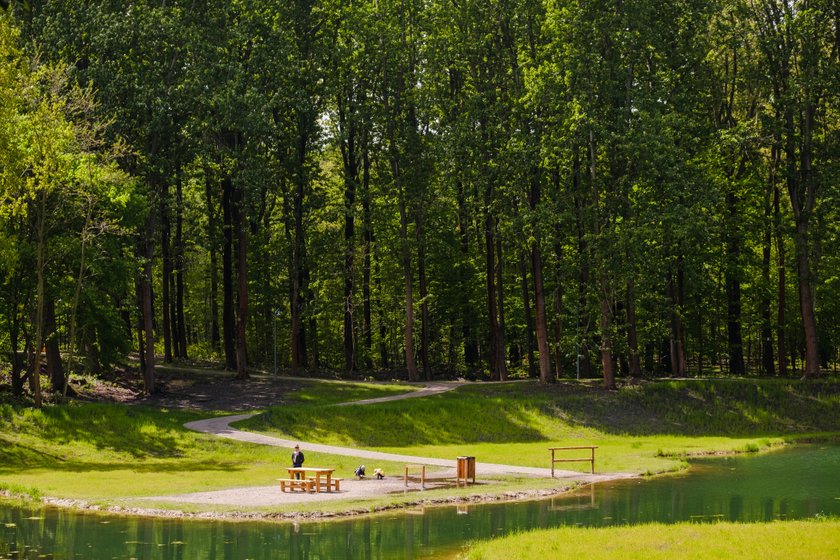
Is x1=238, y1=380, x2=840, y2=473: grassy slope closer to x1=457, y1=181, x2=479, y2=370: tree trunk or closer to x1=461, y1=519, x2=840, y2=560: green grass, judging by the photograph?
x1=457, y1=181, x2=479, y2=370: tree trunk

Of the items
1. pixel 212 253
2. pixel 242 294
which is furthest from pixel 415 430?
pixel 212 253

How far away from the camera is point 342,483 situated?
3450 centimetres

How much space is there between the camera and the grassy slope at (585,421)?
45.2 meters

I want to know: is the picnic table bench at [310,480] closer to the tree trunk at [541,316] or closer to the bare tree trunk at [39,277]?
the bare tree trunk at [39,277]

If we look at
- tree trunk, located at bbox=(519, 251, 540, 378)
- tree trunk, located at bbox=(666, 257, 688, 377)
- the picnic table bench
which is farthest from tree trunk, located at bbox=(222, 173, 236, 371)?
the picnic table bench

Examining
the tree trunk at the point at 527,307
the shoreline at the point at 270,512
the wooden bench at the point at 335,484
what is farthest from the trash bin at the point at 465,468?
the tree trunk at the point at 527,307

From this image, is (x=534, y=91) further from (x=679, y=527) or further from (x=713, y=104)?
(x=679, y=527)

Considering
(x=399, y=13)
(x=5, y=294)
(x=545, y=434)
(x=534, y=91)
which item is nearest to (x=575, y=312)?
(x=545, y=434)

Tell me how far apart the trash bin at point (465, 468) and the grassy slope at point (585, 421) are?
23.9 feet

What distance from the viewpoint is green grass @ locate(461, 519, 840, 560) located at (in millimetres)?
19984

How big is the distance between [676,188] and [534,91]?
940 cm

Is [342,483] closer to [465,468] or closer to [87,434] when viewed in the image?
[465,468]

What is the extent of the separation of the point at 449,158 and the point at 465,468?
94.0 ft

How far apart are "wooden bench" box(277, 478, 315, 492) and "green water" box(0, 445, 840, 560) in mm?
4675
